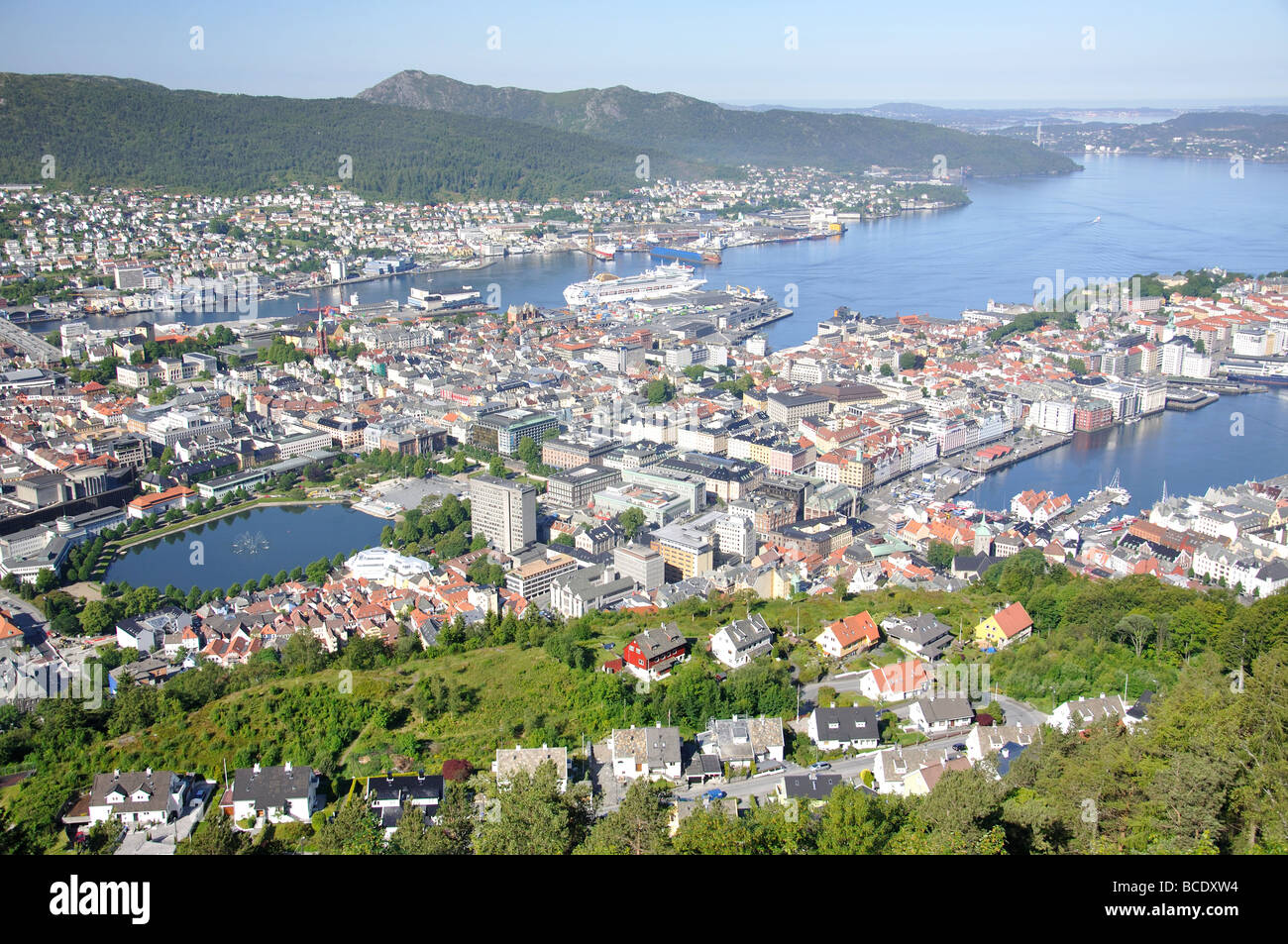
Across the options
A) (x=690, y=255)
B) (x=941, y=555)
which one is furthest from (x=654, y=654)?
(x=690, y=255)

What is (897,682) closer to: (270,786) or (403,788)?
(403,788)

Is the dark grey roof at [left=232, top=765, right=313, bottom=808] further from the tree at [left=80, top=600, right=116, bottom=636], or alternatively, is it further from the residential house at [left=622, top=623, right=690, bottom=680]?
→ the tree at [left=80, top=600, right=116, bottom=636]

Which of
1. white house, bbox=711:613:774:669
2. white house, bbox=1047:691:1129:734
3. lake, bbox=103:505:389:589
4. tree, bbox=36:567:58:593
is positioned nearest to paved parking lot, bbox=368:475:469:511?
lake, bbox=103:505:389:589

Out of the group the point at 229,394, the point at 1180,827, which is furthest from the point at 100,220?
the point at 1180,827

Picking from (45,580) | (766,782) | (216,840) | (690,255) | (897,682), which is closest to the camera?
(216,840)
